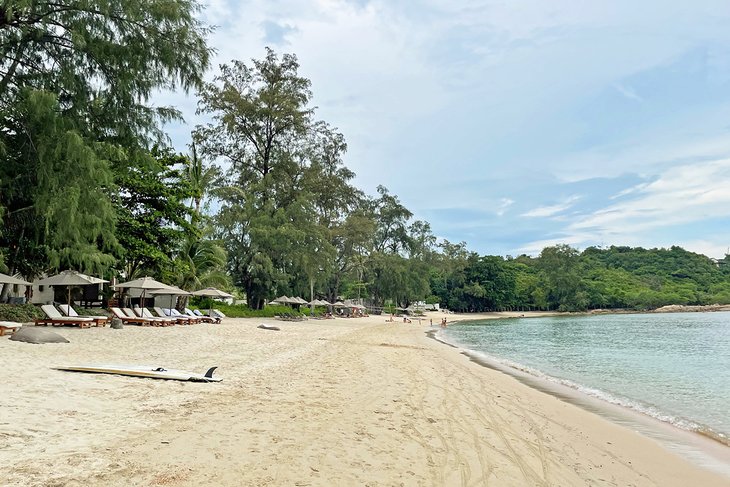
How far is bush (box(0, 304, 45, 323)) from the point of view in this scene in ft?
51.5

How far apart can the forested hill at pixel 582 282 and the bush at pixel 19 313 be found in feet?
238

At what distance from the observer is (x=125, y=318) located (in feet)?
64.0

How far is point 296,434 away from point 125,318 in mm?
16972

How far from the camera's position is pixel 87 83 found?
10.2 metres

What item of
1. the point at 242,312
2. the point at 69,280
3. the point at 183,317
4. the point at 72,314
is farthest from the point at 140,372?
the point at 242,312

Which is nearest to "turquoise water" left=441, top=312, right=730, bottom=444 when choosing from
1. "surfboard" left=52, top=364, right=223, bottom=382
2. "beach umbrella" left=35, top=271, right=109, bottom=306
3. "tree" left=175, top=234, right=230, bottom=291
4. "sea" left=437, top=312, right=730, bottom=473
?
"sea" left=437, top=312, right=730, bottom=473

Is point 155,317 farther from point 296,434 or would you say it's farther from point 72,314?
point 296,434

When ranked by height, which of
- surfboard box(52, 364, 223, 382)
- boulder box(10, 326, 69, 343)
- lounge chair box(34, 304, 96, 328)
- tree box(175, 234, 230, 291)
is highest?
tree box(175, 234, 230, 291)

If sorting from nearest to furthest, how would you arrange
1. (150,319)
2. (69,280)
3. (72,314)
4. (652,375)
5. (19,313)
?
1. (652,375)
2. (19,313)
3. (72,314)
4. (69,280)
5. (150,319)

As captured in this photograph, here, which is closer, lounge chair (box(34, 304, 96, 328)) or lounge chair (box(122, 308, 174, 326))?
lounge chair (box(34, 304, 96, 328))

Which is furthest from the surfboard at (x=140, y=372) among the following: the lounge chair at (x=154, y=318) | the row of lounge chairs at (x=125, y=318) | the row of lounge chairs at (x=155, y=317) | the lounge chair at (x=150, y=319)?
the lounge chair at (x=154, y=318)

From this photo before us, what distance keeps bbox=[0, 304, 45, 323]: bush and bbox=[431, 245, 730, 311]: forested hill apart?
72501 mm

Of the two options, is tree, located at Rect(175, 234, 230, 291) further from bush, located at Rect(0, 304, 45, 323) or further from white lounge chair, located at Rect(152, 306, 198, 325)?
bush, located at Rect(0, 304, 45, 323)

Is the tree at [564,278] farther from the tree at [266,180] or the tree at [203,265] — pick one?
the tree at [203,265]
